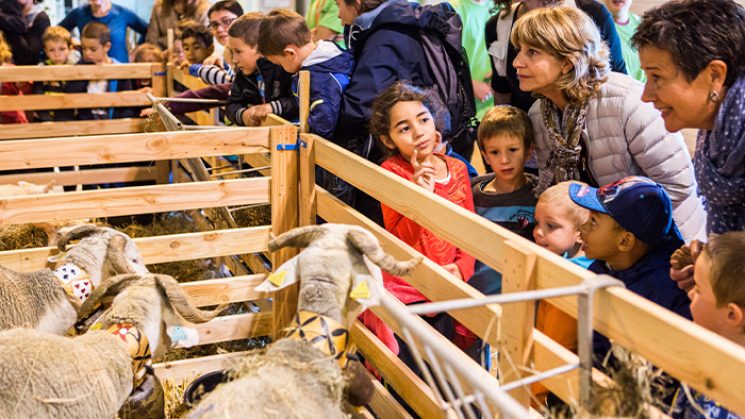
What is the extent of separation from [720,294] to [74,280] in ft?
6.01

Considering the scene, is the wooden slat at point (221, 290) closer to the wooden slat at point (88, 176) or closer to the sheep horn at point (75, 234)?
the sheep horn at point (75, 234)

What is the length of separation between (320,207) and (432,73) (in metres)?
0.74

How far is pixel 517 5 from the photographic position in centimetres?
293

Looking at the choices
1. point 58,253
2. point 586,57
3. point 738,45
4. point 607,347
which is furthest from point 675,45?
point 58,253

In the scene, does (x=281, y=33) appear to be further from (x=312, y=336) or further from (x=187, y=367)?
(x=312, y=336)

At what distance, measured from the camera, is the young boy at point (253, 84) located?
10.2 ft

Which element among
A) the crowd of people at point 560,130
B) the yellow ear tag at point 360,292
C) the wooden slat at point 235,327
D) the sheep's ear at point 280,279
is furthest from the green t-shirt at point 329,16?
the yellow ear tag at point 360,292

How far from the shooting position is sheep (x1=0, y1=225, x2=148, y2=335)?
6.77 feet

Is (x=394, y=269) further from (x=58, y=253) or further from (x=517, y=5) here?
(x=517, y=5)

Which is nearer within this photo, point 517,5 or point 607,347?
point 607,347

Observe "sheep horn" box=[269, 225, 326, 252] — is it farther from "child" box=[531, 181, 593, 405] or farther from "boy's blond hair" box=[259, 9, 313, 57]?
"boy's blond hair" box=[259, 9, 313, 57]

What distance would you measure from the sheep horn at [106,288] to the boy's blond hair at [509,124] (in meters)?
1.30

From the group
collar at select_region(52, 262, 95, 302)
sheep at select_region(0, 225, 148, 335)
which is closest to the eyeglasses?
sheep at select_region(0, 225, 148, 335)

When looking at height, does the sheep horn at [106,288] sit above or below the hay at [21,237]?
above
